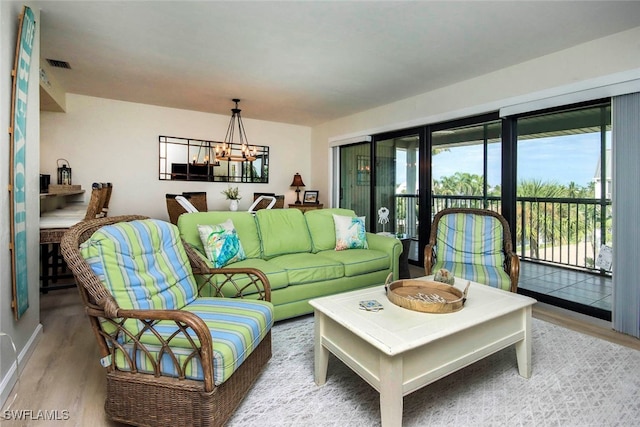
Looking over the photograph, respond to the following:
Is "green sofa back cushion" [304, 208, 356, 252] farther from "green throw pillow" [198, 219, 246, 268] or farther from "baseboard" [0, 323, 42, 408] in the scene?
"baseboard" [0, 323, 42, 408]

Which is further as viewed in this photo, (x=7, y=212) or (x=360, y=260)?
(x=360, y=260)

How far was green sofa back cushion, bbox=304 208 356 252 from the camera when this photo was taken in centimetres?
343

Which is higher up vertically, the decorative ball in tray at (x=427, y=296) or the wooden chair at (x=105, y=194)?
the wooden chair at (x=105, y=194)

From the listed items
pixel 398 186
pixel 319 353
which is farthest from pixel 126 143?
pixel 319 353

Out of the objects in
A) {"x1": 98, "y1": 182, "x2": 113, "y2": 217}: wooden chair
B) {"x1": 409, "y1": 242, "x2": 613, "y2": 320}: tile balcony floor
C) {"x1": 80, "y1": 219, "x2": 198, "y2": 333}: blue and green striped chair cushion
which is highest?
{"x1": 98, "y1": 182, "x2": 113, "y2": 217}: wooden chair

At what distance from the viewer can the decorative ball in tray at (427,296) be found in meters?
1.67

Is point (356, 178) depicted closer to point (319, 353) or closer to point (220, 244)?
point (220, 244)

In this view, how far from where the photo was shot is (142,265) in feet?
5.68

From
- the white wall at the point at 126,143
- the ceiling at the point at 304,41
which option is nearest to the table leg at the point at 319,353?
the ceiling at the point at 304,41

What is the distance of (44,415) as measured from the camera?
63.2 inches

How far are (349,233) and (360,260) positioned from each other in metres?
0.45

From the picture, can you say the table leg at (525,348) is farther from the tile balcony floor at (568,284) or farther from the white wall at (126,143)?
the white wall at (126,143)

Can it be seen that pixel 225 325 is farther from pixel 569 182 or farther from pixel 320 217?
pixel 569 182

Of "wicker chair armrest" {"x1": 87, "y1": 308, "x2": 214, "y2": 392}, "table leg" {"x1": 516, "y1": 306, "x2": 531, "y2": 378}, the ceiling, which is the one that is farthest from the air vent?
"table leg" {"x1": 516, "y1": 306, "x2": 531, "y2": 378}
